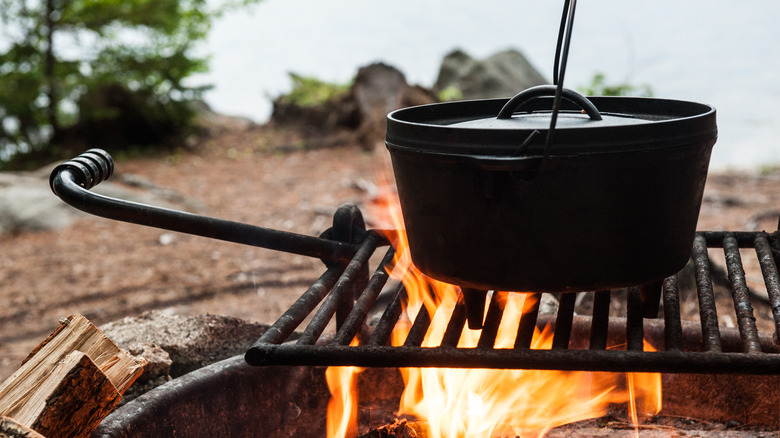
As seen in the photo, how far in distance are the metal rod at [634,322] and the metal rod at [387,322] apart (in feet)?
1.69

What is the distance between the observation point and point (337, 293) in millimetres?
1662

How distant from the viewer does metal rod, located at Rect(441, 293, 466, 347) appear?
1.44 m

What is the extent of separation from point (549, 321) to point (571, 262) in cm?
81

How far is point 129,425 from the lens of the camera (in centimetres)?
148

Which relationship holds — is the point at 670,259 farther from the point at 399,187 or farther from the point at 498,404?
the point at 498,404

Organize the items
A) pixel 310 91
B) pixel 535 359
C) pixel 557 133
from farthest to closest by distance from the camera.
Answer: pixel 310 91
pixel 535 359
pixel 557 133

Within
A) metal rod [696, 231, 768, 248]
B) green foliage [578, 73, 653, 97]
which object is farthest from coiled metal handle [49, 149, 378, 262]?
green foliage [578, 73, 653, 97]

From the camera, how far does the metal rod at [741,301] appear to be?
1333 millimetres

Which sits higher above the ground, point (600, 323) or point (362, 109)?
point (600, 323)

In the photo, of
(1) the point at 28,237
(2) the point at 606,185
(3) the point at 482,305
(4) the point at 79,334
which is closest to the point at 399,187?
(3) the point at 482,305

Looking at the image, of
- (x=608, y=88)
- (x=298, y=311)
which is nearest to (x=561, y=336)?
(x=298, y=311)

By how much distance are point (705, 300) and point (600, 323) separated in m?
0.27

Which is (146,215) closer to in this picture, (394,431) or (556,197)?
(394,431)

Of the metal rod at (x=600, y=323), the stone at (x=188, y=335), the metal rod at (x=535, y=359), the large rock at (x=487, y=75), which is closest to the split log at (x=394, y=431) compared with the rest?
the metal rod at (x=535, y=359)
